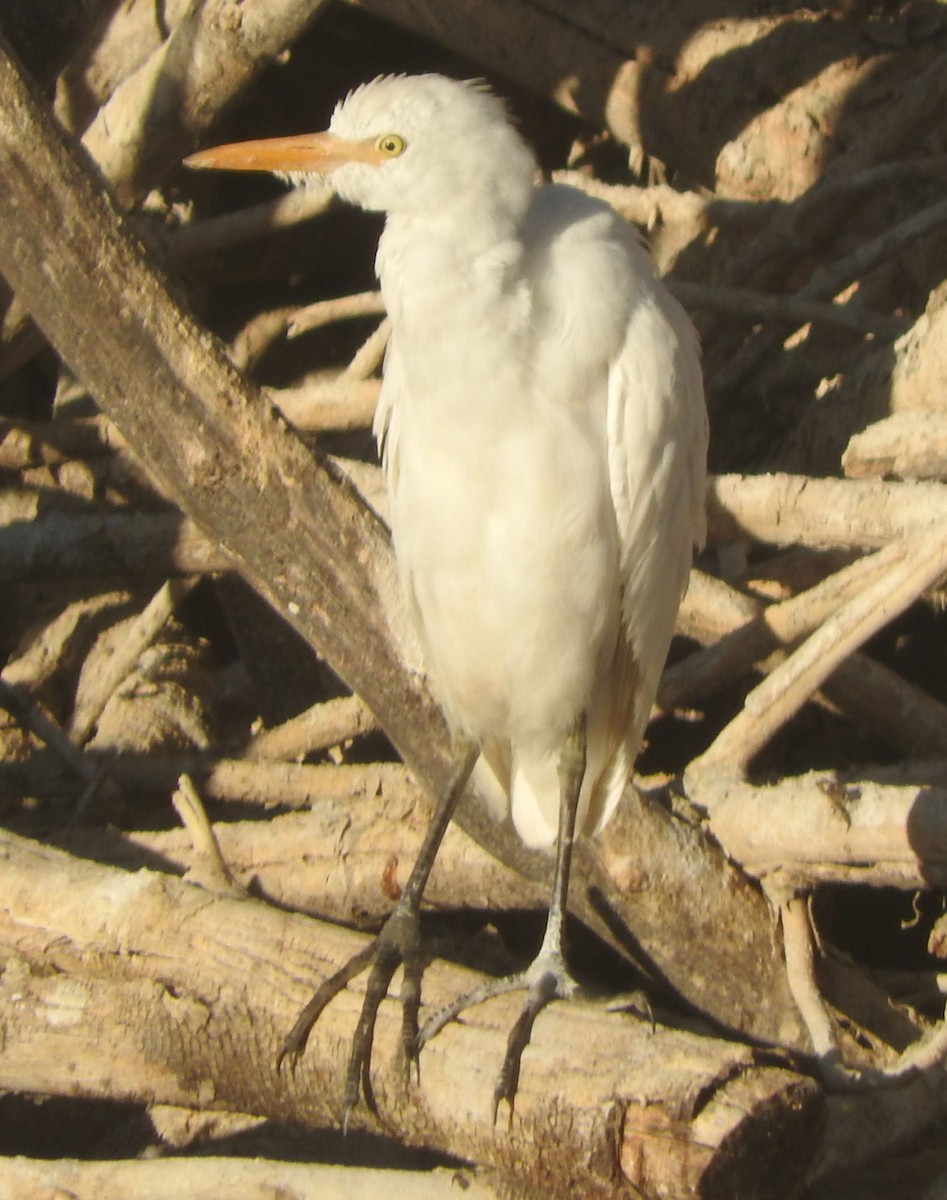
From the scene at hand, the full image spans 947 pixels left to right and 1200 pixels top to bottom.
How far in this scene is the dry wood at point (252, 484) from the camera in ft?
5.45

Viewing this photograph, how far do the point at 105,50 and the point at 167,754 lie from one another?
1.56m

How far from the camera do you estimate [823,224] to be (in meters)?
2.85

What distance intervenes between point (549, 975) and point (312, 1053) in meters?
→ 0.29

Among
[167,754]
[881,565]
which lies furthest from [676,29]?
[167,754]

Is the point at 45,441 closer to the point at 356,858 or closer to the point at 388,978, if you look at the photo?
the point at 356,858

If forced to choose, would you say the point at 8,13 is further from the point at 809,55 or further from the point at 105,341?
the point at 809,55

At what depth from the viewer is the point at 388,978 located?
1727mm

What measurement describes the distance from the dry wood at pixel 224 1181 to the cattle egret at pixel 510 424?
0.35 feet

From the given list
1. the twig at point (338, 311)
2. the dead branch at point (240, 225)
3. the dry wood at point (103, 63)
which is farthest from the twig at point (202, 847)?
the dry wood at point (103, 63)

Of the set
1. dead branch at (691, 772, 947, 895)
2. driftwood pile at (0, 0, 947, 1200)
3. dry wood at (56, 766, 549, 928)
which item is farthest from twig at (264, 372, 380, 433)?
dead branch at (691, 772, 947, 895)

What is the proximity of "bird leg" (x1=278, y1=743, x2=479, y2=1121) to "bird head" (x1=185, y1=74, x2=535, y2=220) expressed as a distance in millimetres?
746

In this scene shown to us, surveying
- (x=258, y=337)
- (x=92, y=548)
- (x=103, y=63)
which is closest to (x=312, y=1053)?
(x=92, y=548)

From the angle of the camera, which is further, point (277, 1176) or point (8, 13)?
point (8, 13)

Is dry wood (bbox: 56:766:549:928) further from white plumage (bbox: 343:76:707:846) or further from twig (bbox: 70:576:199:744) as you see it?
twig (bbox: 70:576:199:744)
